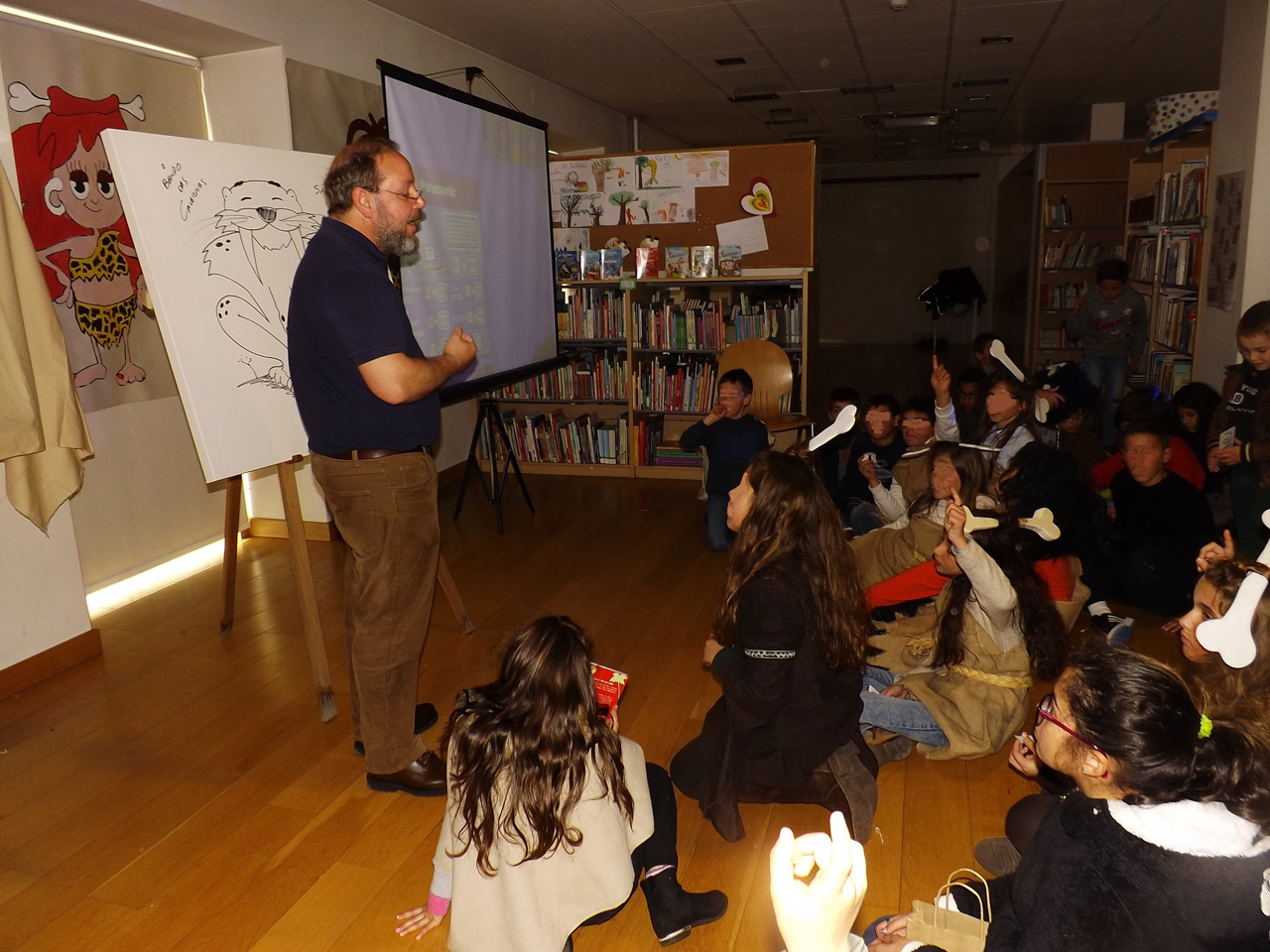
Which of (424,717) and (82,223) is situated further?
(82,223)

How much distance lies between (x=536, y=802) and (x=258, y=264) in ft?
7.42

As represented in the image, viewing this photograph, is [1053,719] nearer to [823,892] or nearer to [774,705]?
[823,892]

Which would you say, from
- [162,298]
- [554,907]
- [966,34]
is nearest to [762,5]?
[966,34]

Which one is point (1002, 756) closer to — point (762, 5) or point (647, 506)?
point (647, 506)

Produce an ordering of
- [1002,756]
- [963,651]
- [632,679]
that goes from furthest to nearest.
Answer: [632,679] → [1002,756] → [963,651]

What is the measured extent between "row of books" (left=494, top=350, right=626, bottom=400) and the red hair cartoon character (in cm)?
268

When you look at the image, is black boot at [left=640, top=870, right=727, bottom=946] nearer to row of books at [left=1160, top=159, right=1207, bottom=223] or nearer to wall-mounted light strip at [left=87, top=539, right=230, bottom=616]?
wall-mounted light strip at [left=87, top=539, right=230, bottom=616]

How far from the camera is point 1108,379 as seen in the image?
257 inches

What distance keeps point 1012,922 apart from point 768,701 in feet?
2.58

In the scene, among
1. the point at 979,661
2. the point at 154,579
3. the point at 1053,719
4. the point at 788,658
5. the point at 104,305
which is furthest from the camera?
the point at 154,579

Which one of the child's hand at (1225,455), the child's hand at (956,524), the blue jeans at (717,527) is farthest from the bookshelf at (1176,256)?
the child's hand at (956,524)

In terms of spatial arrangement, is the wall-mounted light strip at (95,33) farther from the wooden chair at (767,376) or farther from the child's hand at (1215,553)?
the child's hand at (1215,553)

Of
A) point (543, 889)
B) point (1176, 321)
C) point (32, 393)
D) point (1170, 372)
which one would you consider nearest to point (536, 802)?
point (543, 889)

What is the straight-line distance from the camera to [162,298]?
271 cm
